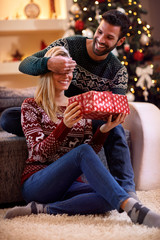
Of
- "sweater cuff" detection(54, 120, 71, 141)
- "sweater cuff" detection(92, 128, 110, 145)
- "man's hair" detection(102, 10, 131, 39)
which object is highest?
"man's hair" detection(102, 10, 131, 39)

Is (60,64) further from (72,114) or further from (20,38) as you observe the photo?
(20,38)

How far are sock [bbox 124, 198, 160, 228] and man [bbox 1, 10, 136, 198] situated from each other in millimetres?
303

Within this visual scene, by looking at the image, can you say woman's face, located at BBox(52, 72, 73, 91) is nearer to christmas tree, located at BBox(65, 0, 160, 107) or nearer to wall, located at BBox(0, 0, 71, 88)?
christmas tree, located at BBox(65, 0, 160, 107)

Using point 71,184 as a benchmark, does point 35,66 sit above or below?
above

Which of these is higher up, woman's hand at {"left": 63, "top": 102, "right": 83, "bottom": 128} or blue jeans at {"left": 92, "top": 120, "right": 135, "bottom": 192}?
woman's hand at {"left": 63, "top": 102, "right": 83, "bottom": 128}

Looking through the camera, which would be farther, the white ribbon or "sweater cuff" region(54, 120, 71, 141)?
the white ribbon

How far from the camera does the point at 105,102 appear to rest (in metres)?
1.43

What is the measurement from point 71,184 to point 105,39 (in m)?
0.79

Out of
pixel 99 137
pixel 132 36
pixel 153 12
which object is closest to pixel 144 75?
pixel 132 36

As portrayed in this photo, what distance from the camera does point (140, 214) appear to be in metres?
1.32

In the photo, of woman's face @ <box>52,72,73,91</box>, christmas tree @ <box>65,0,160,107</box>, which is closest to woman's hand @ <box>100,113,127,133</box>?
woman's face @ <box>52,72,73,91</box>

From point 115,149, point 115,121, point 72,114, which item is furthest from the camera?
point 115,149

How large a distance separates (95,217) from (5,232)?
14.7 inches

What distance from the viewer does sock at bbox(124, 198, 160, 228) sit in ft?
4.24
